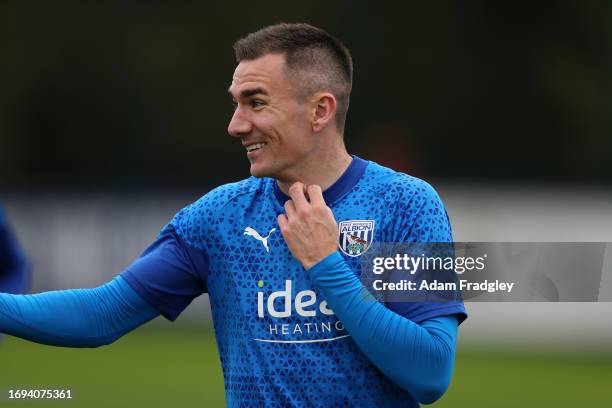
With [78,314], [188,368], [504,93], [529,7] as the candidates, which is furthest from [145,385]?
[529,7]

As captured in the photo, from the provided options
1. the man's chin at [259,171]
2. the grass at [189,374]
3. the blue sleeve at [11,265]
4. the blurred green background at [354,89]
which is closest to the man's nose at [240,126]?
the man's chin at [259,171]

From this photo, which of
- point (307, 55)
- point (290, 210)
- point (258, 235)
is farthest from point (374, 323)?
point (307, 55)

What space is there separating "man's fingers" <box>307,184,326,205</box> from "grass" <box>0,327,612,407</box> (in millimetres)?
5952

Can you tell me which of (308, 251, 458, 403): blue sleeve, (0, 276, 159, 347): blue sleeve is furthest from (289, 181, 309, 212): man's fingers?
(0, 276, 159, 347): blue sleeve

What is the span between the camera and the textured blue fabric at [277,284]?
146 inches

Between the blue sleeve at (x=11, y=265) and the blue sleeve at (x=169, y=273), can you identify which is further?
the blue sleeve at (x=11, y=265)

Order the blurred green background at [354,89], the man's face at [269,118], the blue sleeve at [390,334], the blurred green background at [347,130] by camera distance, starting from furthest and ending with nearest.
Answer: the blurred green background at [354,89]
the blurred green background at [347,130]
the man's face at [269,118]
the blue sleeve at [390,334]

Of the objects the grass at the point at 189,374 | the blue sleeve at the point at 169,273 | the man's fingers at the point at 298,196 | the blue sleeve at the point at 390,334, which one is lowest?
the grass at the point at 189,374

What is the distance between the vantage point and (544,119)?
54.3ft

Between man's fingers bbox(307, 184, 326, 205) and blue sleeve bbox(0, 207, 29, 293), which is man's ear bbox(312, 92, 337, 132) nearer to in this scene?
man's fingers bbox(307, 184, 326, 205)

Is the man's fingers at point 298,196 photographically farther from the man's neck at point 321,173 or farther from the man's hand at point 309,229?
the man's neck at point 321,173

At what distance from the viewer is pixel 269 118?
3.82 m

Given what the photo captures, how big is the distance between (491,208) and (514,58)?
364 cm

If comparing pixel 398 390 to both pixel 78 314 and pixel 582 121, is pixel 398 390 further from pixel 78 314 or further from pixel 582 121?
pixel 582 121
